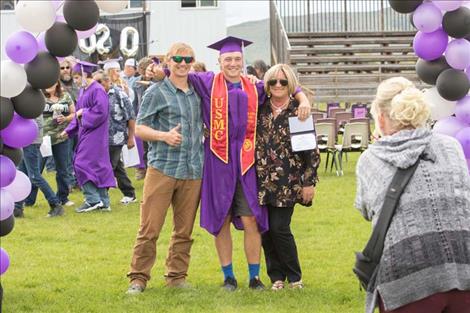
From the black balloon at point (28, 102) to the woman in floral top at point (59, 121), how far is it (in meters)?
6.06

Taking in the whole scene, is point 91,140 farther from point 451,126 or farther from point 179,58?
point 451,126

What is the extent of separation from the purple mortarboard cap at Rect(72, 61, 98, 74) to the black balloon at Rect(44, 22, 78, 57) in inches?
243

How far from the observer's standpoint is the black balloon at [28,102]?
6.16m

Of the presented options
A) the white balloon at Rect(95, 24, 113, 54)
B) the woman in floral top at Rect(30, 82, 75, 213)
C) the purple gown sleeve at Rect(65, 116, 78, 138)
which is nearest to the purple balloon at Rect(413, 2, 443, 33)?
the woman in floral top at Rect(30, 82, 75, 213)

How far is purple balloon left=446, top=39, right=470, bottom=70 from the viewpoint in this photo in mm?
6445

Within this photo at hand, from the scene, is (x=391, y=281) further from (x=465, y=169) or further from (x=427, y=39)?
(x=427, y=39)

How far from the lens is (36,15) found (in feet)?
19.8

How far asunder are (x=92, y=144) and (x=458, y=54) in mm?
6897

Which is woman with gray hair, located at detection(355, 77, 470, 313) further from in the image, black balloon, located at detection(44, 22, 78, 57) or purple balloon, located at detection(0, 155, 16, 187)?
purple balloon, located at detection(0, 155, 16, 187)

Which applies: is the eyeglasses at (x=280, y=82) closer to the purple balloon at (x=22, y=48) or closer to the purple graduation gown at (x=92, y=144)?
the purple balloon at (x=22, y=48)

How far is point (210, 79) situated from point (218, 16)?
25329mm

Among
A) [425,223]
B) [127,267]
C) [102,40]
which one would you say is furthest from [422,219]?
[102,40]

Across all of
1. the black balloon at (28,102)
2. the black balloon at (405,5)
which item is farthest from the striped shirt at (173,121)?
the black balloon at (405,5)

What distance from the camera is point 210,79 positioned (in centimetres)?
758
